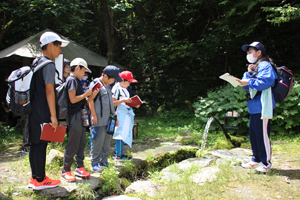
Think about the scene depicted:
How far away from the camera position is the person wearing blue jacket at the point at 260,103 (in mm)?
3451

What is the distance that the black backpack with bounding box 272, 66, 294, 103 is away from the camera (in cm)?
353

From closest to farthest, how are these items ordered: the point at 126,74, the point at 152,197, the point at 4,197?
1. the point at 4,197
2. the point at 152,197
3. the point at 126,74

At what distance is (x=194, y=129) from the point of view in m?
8.15

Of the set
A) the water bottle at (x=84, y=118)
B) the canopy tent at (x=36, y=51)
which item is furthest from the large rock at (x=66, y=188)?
the canopy tent at (x=36, y=51)

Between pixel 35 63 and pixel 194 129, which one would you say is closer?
pixel 35 63

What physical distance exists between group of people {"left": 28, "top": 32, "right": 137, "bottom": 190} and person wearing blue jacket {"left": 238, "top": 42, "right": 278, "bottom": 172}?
1.95 metres

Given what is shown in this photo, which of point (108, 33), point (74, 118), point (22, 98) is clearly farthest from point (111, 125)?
point (108, 33)

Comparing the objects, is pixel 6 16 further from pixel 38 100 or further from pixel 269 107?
pixel 269 107

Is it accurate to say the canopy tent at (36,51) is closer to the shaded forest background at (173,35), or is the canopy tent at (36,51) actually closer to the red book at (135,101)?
the shaded forest background at (173,35)

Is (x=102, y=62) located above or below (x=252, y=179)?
above

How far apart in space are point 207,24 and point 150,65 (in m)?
3.33

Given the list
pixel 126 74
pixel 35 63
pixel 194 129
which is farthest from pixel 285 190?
pixel 194 129

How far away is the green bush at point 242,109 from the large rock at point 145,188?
14.1 feet

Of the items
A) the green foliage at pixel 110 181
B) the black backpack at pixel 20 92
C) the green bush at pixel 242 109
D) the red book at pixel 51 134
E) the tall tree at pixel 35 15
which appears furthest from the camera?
the tall tree at pixel 35 15
